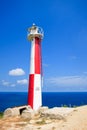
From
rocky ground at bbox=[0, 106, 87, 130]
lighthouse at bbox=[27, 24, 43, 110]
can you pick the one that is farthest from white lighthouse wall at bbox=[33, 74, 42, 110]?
rocky ground at bbox=[0, 106, 87, 130]

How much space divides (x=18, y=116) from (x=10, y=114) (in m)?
0.77

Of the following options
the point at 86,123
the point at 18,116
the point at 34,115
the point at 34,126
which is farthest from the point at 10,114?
the point at 86,123

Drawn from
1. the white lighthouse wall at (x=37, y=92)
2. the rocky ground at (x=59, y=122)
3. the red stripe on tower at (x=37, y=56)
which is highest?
the red stripe on tower at (x=37, y=56)

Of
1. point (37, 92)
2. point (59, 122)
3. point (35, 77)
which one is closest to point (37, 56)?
point (35, 77)

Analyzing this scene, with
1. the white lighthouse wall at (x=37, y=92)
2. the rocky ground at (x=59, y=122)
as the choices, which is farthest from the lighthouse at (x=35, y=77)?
the rocky ground at (x=59, y=122)

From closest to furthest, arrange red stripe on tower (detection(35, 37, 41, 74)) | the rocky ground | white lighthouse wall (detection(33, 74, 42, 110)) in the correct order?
the rocky ground
white lighthouse wall (detection(33, 74, 42, 110))
red stripe on tower (detection(35, 37, 41, 74))

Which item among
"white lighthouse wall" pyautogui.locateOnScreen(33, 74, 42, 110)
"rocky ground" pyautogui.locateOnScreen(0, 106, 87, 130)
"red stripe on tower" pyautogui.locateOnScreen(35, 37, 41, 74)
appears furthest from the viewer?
"red stripe on tower" pyautogui.locateOnScreen(35, 37, 41, 74)

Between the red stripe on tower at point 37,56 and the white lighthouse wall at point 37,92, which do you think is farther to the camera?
the red stripe on tower at point 37,56

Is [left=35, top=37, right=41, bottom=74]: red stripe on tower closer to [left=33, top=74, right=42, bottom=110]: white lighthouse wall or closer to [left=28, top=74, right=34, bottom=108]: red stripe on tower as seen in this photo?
[left=33, top=74, right=42, bottom=110]: white lighthouse wall

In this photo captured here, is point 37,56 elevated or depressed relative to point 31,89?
elevated

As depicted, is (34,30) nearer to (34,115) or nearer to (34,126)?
(34,115)

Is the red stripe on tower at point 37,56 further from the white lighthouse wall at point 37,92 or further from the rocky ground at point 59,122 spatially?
the rocky ground at point 59,122

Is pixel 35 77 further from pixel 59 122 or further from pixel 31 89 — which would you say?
pixel 59 122

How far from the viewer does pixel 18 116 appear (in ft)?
61.1
